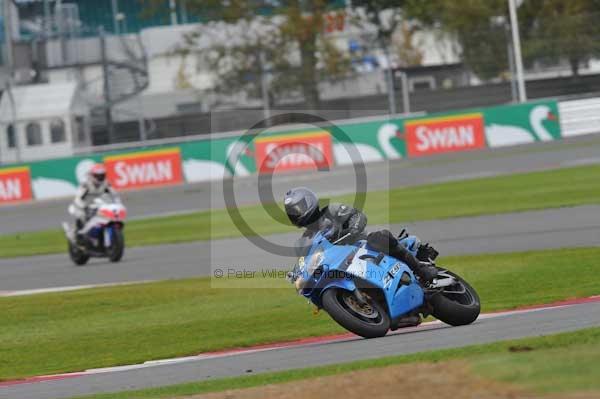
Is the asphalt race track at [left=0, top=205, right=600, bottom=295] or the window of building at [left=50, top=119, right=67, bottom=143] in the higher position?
the window of building at [left=50, top=119, right=67, bottom=143]

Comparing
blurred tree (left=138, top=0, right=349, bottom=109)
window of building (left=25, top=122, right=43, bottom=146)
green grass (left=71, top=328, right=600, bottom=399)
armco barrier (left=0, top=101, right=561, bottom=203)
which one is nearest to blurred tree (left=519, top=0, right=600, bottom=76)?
armco barrier (left=0, top=101, right=561, bottom=203)

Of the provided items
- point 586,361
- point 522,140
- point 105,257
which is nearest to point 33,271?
point 105,257

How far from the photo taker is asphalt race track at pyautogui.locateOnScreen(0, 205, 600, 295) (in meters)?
19.7

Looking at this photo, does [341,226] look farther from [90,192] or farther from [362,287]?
[90,192]

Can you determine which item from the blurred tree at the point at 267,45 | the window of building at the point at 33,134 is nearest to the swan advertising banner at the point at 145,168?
the blurred tree at the point at 267,45

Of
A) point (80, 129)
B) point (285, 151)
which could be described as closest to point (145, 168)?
point (285, 151)

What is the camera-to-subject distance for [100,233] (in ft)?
76.0

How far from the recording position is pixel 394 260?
36.6 ft

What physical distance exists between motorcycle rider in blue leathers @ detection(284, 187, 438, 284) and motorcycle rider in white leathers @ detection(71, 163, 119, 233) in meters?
12.0

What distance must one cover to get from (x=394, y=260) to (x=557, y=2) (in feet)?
146

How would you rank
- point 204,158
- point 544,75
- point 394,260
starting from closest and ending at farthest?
1. point 394,260
2. point 204,158
3. point 544,75

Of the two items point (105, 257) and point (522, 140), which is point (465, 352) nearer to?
point (105, 257)

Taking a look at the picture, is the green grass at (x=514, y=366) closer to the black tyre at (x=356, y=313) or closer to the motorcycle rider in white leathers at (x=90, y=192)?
the black tyre at (x=356, y=313)

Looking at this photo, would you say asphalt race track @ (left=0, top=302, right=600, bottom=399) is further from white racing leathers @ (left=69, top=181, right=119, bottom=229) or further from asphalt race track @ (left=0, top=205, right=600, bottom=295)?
white racing leathers @ (left=69, top=181, right=119, bottom=229)
